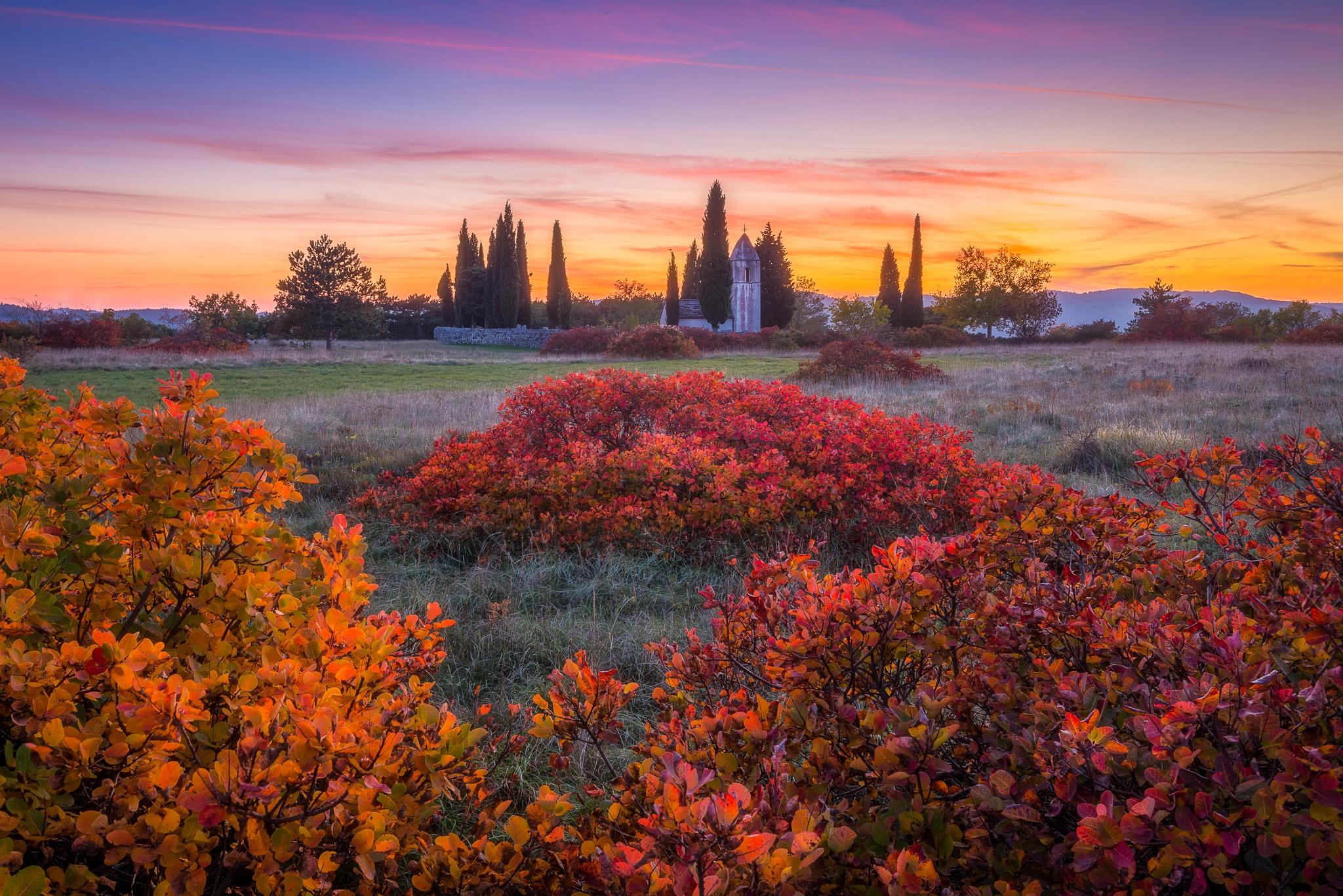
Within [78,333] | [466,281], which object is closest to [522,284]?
[466,281]

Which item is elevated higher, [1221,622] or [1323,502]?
[1323,502]

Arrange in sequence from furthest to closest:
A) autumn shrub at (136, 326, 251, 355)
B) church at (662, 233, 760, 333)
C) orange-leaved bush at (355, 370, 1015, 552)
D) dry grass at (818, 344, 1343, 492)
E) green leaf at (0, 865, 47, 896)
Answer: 1. church at (662, 233, 760, 333)
2. autumn shrub at (136, 326, 251, 355)
3. dry grass at (818, 344, 1343, 492)
4. orange-leaved bush at (355, 370, 1015, 552)
5. green leaf at (0, 865, 47, 896)

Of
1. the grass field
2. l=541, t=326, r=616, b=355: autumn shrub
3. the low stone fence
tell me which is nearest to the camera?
the grass field

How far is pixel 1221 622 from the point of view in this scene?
1.55 meters

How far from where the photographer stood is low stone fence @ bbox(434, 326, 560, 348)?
46500 millimetres

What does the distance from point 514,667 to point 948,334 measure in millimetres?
40167

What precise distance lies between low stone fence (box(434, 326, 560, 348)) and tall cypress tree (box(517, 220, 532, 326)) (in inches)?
84.9

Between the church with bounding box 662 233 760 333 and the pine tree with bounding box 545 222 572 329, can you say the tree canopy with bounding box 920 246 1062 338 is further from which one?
the pine tree with bounding box 545 222 572 329

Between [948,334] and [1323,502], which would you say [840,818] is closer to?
[1323,502]

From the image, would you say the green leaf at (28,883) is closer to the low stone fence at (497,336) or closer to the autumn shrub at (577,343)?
the autumn shrub at (577,343)

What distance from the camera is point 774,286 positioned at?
180 feet

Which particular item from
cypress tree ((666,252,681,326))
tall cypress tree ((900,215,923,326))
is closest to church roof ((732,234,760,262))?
cypress tree ((666,252,681,326))

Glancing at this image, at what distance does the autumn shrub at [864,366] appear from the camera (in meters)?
17.5

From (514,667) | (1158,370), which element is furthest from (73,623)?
(1158,370)
